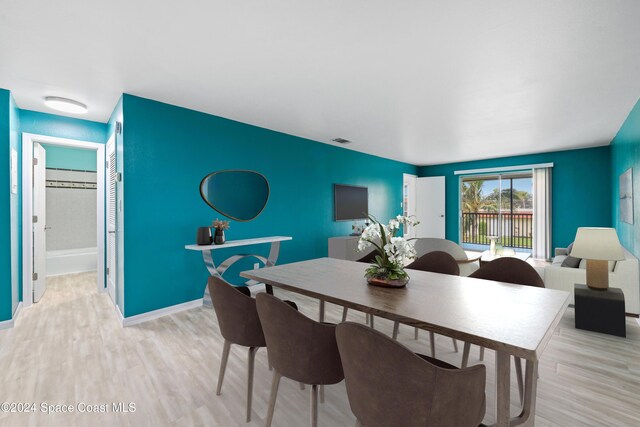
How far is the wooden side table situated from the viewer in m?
2.84

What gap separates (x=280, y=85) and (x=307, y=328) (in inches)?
92.9

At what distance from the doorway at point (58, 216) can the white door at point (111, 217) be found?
184mm

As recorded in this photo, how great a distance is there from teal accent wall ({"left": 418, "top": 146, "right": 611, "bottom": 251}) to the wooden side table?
376 cm

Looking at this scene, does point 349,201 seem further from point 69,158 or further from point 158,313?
point 69,158

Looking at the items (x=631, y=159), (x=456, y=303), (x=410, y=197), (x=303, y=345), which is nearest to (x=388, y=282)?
(x=456, y=303)

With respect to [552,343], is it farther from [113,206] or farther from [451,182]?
[451,182]

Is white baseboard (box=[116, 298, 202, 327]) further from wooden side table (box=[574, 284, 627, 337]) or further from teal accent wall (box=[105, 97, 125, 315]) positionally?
wooden side table (box=[574, 284, 627, 337])

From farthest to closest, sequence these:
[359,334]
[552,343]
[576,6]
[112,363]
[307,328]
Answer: [552,343]
[112,363]
[576,6]
[307,328]
[359,334]

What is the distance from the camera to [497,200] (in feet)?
27.0

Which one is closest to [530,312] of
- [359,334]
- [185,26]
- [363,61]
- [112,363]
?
[359,334]

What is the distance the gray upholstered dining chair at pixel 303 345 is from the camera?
53.2 inches

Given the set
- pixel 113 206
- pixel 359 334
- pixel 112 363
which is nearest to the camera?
pixel 359 334

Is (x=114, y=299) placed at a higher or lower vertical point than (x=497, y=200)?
lower

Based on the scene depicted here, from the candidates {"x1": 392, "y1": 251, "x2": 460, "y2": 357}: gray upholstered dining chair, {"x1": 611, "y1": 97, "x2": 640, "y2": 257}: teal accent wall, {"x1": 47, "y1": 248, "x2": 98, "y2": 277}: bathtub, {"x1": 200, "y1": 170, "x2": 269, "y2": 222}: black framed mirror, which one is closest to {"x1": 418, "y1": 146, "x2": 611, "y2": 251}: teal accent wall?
{"x1": 611, "y1": 97, "x2": 640, "y2": 257}: teal accent wall
